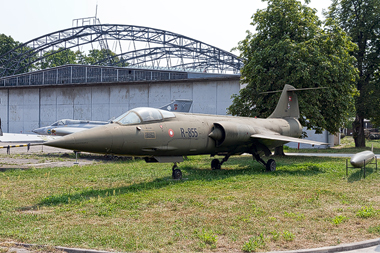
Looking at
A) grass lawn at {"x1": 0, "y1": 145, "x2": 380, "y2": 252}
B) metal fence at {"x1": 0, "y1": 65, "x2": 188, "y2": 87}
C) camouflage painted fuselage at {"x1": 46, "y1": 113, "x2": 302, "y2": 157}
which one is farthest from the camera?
metal fence at {"x1": 0, "y1": 65, "x2": 188, "y2": 87}

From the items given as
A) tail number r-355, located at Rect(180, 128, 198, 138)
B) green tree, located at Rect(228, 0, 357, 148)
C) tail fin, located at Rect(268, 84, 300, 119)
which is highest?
green tree, located at Rect(228, 0, 357, 148)

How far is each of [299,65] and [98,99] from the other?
1096 inches

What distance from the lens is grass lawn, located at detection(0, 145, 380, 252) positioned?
5586 mm

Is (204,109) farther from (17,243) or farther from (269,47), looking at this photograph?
(17,243)

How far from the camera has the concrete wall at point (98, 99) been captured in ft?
119

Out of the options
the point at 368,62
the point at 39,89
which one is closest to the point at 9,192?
the point at 368,62

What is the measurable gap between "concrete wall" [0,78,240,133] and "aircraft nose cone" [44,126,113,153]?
26278 mm

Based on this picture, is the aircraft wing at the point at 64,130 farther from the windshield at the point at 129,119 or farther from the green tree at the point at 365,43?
the green tree at the point at 365,43

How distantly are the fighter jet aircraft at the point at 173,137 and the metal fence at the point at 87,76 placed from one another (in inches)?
1002

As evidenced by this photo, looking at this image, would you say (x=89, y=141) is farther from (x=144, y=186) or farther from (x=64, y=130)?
(x=64, y=130)

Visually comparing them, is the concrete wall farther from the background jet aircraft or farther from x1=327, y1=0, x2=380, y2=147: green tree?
x1=327, y1=0, x2=380, y2=147: green tree

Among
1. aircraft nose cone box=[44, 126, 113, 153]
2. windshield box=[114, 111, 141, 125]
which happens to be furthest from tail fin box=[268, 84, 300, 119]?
aircraft nose cone box=[44, 126, 113, 153]

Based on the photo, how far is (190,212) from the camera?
297 inches

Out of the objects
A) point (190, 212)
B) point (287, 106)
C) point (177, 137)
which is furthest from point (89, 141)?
point (287, 106)
